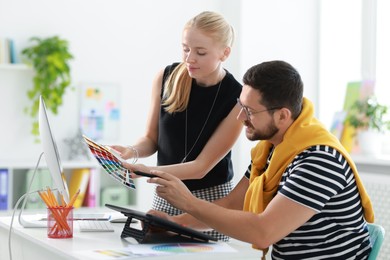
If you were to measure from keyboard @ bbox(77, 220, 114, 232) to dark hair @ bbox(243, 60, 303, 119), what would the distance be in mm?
687

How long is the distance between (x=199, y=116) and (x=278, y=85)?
28.2 inches

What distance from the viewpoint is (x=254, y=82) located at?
6.98ft

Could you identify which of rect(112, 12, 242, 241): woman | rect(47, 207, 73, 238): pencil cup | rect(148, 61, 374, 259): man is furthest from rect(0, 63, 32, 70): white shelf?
rect(148, 61, 374, 259): man

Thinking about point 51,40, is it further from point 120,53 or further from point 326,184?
point 326,184

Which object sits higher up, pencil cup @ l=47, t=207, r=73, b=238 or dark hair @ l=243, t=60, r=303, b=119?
dark hair @ l=243, t=60, r=303, b=119

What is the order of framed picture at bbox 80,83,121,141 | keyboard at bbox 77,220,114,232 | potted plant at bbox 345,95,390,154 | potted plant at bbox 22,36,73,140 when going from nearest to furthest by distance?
keyboard at bbox 77,220,114,232 < potted plant at bbox 345,95,390,154 < potted plant at bbox 22,36,73,140 < framed picture at bbox 80,83,121,141

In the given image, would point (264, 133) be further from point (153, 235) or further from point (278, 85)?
point (153, 235)

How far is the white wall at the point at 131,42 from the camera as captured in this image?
189 inches

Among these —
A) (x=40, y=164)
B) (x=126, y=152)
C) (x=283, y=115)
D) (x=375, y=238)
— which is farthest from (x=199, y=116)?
(x=40, y=164)

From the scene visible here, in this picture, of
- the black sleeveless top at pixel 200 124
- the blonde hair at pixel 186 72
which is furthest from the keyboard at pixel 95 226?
the blonde hair at pixel 186 72

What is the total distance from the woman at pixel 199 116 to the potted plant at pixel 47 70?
6.61 feet

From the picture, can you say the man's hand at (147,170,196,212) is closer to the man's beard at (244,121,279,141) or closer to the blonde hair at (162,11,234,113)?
the man's beard at (244,121,279,141)

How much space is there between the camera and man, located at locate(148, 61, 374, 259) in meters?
2.00

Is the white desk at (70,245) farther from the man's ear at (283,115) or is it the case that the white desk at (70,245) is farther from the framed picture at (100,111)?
the framed picture at (100,111)
